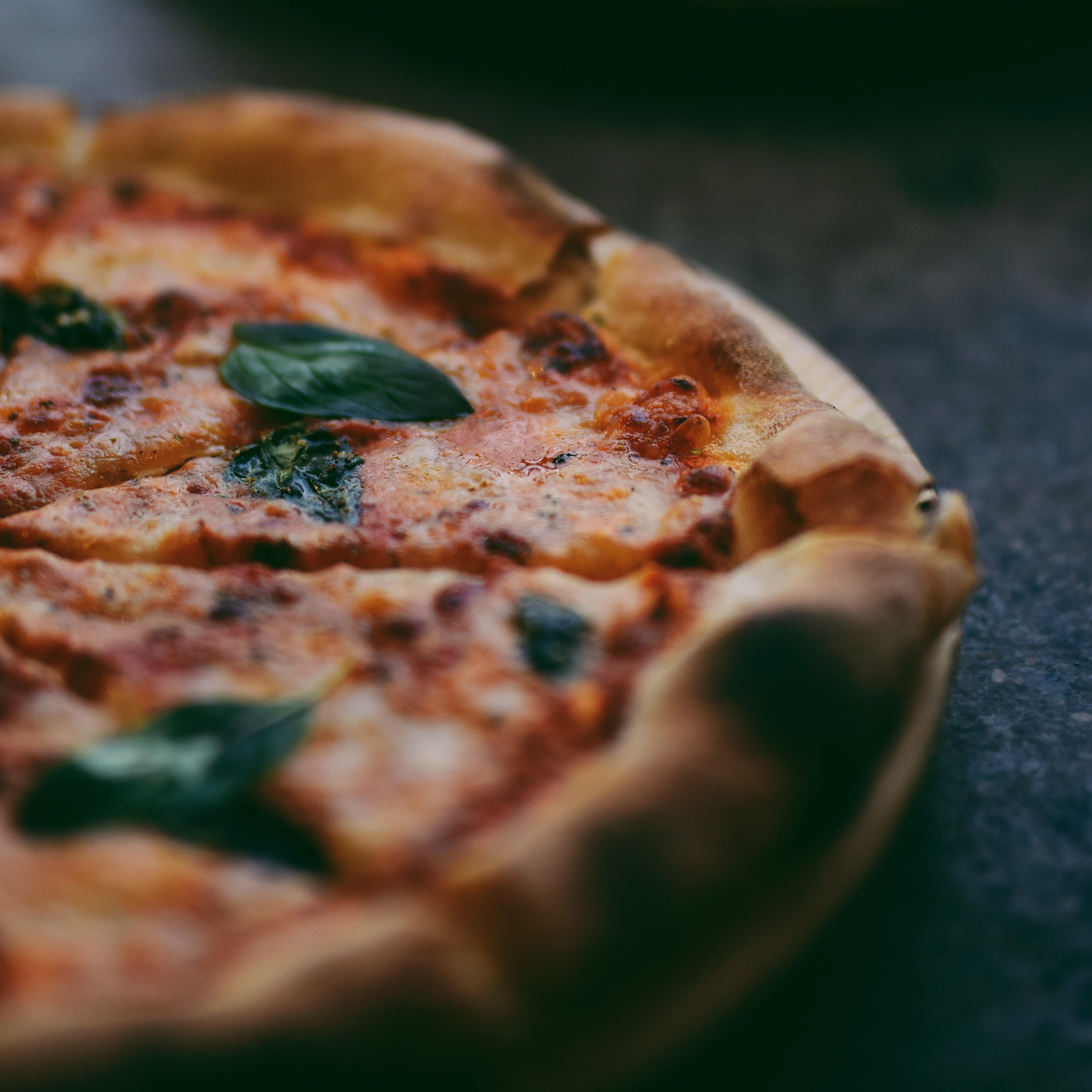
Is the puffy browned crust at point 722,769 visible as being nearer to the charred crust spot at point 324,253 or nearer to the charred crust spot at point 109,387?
the charred crust spot at point 109,387

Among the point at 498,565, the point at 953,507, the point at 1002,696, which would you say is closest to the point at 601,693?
Answer: the point at 498,565

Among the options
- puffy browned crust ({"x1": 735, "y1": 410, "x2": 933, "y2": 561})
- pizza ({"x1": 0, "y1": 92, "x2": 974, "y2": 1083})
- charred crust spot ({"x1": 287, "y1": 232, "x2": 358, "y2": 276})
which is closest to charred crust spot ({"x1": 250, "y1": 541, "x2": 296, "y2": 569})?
pizza ({"x1": 0, "y1": 92, "x2": 974, "y2": 1083})

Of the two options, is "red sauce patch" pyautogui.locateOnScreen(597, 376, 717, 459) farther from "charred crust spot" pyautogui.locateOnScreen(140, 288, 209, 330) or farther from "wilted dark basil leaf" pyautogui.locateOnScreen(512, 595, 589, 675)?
"charred crust spot" pyautogui.locateOnScreen(140, 288, 209, 330)

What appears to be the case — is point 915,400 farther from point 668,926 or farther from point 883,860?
point 668,926

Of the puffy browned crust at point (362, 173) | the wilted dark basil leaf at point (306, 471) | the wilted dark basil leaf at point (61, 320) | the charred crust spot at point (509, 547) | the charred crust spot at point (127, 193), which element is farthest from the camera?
the charred crust spot at point (127, 193)

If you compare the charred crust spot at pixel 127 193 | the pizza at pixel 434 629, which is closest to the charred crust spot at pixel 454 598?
the pizza at pixel 434 629

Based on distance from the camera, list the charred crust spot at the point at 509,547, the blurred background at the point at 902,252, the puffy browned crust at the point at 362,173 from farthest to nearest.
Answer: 1. the puffy browned crust at the point at 362,173
2. the charred crust spot at the point at 509,547
3. the blurred background at the point at 902,252
